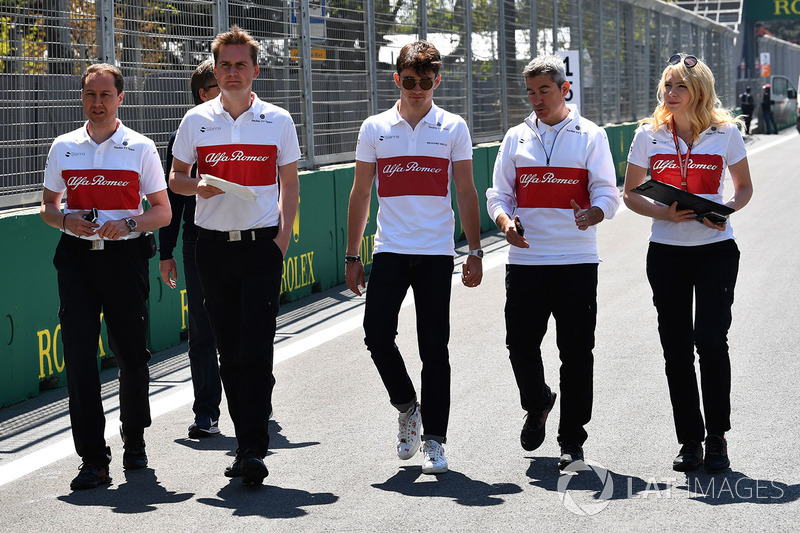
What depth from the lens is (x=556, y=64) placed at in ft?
18.8

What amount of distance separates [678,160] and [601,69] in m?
20.8

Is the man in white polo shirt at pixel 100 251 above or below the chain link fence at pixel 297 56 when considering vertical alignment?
below

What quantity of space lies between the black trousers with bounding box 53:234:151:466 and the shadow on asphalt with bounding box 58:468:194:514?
16 cm

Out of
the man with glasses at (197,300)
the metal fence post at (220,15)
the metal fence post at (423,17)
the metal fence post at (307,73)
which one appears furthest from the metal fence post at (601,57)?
the man with glasses at (197,300)

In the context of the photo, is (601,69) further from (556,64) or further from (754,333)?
(556,64)

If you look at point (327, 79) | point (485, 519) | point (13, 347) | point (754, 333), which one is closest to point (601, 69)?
point (327, 79)

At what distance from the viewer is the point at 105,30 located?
8.98 m

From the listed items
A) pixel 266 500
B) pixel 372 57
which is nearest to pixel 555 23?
pixel 372 57

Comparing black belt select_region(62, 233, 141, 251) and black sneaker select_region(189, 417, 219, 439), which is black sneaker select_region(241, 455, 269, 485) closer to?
black sneaker select_region(189, 417, 219, 439)

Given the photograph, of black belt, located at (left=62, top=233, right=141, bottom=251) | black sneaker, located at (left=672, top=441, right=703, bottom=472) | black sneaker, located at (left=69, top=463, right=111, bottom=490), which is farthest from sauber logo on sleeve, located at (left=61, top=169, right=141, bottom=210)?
black sneaker, located at (left=672, top=441, right=703, bottom=472)

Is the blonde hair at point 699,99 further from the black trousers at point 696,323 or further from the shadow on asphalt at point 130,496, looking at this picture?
the shadow on asphalt at point 130,496

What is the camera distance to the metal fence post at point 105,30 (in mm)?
8930

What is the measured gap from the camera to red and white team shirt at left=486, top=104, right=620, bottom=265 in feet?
18.7

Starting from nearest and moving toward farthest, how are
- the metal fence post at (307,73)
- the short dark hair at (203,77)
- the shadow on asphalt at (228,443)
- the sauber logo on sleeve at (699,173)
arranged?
the sauber logo on sleeve at (699,173), the shadow on asphalt at (228,443), the short dark hair at (203,77), the metal fence post at (307,73)
